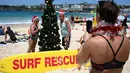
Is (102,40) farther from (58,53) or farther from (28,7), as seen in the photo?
(28,7)

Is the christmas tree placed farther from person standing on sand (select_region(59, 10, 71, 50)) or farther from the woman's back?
the woman's back

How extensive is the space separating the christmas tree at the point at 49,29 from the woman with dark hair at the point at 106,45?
6.33m

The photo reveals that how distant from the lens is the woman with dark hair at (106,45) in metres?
2.87

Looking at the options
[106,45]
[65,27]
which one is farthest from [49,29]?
[106,45]

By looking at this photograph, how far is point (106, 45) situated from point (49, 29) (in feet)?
21.4

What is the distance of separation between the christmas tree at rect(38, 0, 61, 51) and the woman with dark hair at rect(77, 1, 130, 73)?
6.33 m

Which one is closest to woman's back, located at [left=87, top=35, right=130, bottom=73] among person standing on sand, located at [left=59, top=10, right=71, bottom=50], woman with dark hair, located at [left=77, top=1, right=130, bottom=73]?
woman with dark hair, located at [left=77, top=1, right=130, bottom=73]

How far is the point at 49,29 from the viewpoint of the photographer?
30.6 ft

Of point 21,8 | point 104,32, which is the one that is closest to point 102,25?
point 104,32

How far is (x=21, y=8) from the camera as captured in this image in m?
195

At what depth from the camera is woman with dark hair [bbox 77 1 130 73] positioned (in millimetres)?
2871

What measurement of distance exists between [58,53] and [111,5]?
4983mm

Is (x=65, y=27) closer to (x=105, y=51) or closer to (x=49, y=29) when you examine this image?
(x=49, y=29)

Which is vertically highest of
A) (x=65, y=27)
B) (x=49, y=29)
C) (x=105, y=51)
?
(x=105, y=51)
